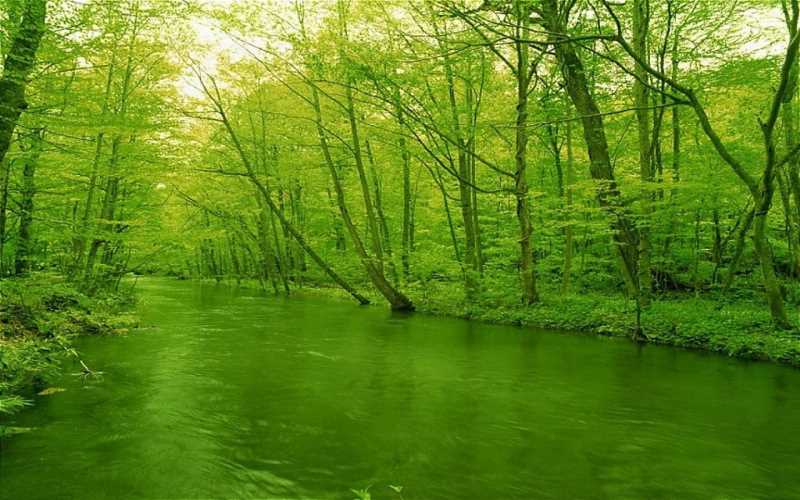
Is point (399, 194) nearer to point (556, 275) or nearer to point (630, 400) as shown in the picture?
point (556, 275)

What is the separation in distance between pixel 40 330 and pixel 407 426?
7.04 meters

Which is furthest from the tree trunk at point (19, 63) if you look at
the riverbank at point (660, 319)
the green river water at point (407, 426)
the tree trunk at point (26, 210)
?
the riverbank at point (660, 319)

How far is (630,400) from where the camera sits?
6.43 metres

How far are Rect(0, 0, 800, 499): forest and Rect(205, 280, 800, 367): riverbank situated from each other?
2.4 inches

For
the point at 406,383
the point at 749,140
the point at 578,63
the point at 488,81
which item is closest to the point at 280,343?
the point at 406,383

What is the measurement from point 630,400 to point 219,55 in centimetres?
2051

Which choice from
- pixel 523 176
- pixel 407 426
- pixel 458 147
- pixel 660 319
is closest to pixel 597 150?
pixel 523 176

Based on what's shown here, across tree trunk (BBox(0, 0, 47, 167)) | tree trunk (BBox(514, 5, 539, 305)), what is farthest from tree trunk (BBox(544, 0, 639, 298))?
tree trunk (BBox(0, 0, 47, 167))

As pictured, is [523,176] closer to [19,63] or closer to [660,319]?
[660,319]

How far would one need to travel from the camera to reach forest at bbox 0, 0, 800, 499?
24.0ft

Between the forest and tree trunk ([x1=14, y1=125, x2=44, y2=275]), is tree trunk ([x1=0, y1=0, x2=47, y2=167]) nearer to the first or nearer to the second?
the forest

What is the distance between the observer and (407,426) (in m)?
5.29

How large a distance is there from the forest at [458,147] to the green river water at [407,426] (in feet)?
1.87

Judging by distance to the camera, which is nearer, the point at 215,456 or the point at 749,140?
the point at 215,456
